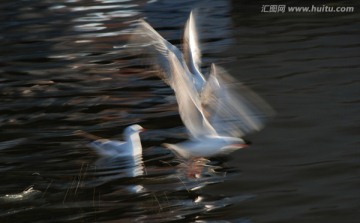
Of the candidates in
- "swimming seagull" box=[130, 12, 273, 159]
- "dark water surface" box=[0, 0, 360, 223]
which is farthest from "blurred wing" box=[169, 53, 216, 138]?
"dark water surface" box=[0, 0, 360, 223]

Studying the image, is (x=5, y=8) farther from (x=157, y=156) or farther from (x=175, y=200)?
(x=175, y=200)

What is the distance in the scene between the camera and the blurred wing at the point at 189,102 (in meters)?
7.61

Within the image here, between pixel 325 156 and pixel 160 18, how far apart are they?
850cm

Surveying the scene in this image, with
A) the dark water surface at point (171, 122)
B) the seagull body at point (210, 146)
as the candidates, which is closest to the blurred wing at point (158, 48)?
the seagull body at point (210, 146)

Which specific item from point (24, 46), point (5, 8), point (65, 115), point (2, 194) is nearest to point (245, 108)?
point (65, 115)

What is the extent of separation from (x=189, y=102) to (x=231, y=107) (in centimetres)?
128

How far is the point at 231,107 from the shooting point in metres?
8.90

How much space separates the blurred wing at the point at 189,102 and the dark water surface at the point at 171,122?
41 cm

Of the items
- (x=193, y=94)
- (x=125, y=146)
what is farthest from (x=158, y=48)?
(x=125, y=146)

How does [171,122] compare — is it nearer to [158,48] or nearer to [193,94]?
[158,48]

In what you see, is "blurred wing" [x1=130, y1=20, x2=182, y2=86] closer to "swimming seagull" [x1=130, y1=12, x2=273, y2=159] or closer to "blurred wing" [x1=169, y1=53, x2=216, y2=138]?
"swimming seagull" [x1=130, y1=12, x2=273, y2=159]


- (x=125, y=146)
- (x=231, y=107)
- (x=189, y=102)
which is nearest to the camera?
(x=189, y=102)

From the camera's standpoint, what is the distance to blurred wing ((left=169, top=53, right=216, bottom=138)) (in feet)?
25.0

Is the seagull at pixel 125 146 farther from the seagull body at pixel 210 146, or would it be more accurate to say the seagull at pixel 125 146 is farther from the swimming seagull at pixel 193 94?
the seagull body at pixel 210 146
